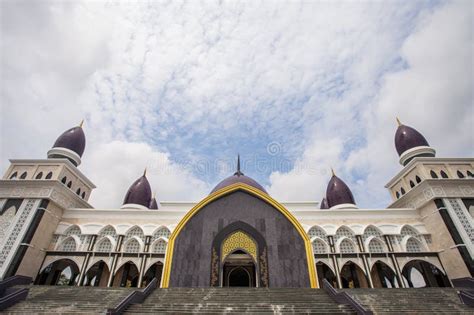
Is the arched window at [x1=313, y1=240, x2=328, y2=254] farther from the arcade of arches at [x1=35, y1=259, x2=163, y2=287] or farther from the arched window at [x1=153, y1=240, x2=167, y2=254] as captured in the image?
the arcade of arches at [x1=35, y1=259, x2=163, y2=287]

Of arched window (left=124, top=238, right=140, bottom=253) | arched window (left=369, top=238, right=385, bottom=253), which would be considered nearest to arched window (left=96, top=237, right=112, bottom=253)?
arched window (left=124, top=238, right=140, bottom=253)

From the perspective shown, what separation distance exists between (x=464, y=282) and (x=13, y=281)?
951 inches

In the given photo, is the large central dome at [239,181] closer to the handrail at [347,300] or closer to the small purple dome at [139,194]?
the small purple dome at [139,194]

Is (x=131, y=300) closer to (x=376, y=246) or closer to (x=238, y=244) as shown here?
(x=238, y=244)

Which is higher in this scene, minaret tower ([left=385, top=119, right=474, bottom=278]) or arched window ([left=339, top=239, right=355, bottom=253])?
minaret tower ([left=385, top=119, right=474, bottom=278])

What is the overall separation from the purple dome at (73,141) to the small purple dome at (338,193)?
22466 millimetres

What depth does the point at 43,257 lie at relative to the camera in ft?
55.2

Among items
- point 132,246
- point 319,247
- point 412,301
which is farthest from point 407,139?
point 132,246

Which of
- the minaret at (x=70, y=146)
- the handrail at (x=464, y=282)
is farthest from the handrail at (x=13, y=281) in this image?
the handrail at (x=464, y=282)

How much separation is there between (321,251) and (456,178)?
35.4ft

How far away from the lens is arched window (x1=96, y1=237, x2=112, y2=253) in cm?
1758

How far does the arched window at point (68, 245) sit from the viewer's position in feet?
57.9

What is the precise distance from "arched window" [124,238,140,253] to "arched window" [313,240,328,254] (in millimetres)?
12357

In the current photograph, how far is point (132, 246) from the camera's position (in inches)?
703
